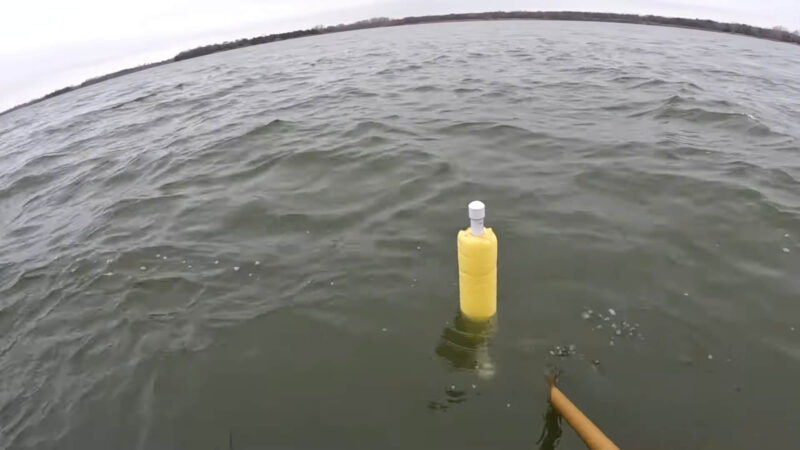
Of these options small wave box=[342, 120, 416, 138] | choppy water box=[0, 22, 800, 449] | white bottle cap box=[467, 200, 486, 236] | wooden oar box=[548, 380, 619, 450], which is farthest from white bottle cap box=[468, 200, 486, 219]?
small wave box=[342, 120, 416, 138]

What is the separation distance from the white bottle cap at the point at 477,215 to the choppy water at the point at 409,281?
122cm

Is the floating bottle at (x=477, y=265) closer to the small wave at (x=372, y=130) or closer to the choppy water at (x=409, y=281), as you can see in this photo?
the choppy water at (x=409, y=281)

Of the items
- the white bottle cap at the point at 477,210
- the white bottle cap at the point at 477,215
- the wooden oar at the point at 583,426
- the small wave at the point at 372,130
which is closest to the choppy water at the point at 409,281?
the small wave at the point at 372,130

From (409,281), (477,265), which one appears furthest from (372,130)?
(477,265)

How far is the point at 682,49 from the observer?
60.8 feet

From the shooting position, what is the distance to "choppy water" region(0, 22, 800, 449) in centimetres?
349

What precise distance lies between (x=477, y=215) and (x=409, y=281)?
74.3 inches

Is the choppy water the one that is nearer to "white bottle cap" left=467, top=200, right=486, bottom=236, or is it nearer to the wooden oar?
the wooden oar

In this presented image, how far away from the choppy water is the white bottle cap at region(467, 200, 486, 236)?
3.99 ft

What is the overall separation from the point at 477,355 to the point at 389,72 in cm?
1460

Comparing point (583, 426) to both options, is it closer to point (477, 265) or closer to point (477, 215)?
point (477, 265)

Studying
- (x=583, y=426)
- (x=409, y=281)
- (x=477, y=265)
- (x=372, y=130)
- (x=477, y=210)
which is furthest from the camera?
(x=372, y=130)

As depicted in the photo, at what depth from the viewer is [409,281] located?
192 inches

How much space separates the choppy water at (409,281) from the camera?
11.5 ft
